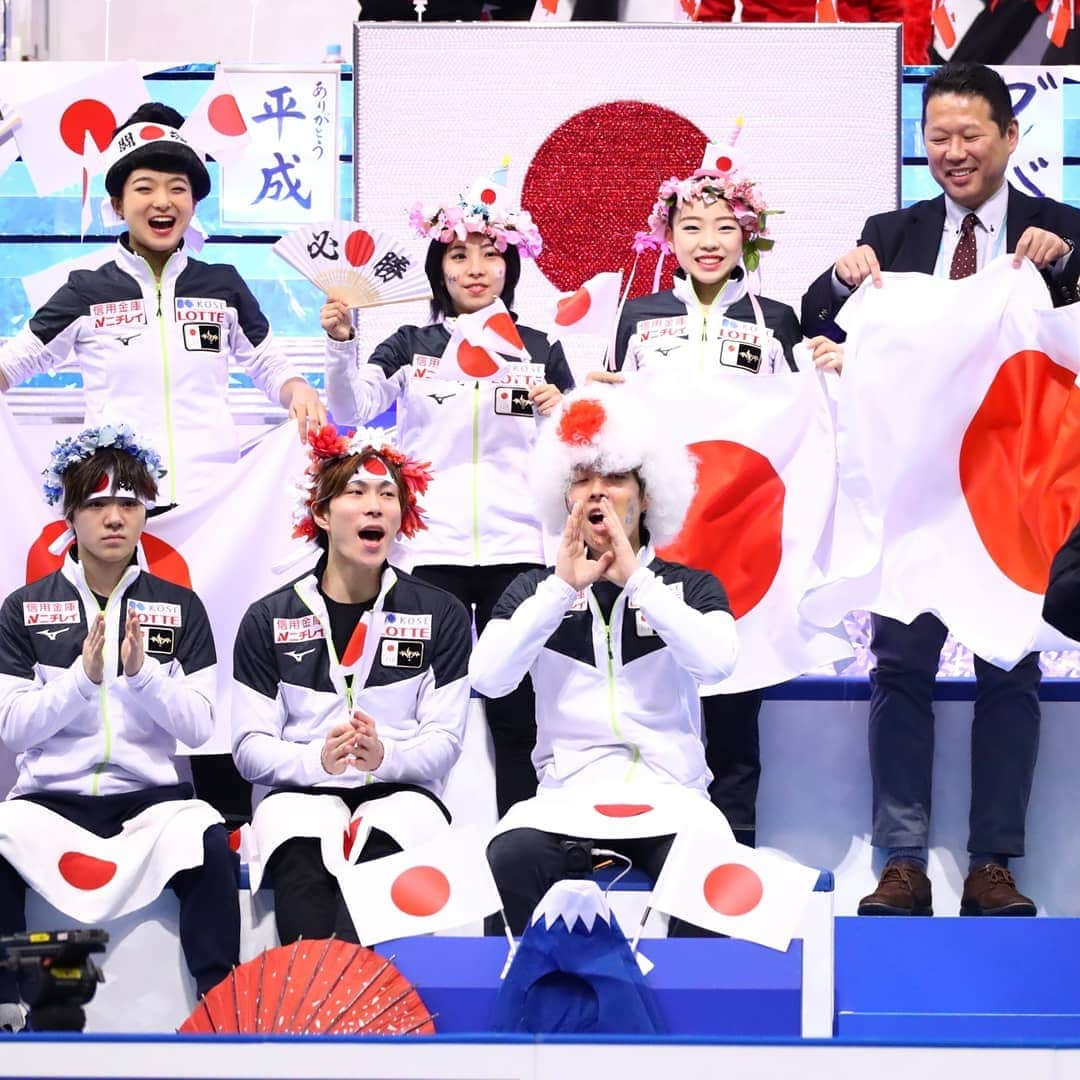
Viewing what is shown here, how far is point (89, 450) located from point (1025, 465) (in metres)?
2.46

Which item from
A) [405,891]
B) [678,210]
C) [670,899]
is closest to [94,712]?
[405,891]

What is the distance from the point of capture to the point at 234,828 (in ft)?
16.8

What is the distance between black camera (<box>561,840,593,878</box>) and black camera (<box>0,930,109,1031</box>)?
113 cm

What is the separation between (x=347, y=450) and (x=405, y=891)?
4.31 ft

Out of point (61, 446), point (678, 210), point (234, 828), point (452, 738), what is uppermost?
point (678, 210)

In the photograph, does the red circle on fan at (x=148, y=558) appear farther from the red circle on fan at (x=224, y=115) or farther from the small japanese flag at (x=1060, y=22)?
the small japanese flag at (x=1060, y=22)

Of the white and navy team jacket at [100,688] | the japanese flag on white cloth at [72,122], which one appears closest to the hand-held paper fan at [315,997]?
the white and navy team jacket at [100,688]

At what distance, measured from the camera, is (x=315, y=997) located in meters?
3.71

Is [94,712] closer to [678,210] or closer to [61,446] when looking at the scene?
[61,446]

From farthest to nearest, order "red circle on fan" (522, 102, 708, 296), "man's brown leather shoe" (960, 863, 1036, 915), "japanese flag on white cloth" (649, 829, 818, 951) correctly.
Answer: "red circle on fan" (522, 102, 708, 296), "man's brown leather shoe" (960, 863, 1036, 915), "japanese flag on white cloth" (649, 829, 818, 951)

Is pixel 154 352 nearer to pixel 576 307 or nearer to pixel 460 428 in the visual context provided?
pixel 460 428

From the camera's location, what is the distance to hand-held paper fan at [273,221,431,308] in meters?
5.47

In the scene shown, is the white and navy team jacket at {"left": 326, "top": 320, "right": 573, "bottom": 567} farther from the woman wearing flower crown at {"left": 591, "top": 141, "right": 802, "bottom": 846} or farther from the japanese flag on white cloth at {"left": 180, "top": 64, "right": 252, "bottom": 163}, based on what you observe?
the japanese flag on white cloth at {"left": 180, "top": 64, "right": 252, "bottom": 163}

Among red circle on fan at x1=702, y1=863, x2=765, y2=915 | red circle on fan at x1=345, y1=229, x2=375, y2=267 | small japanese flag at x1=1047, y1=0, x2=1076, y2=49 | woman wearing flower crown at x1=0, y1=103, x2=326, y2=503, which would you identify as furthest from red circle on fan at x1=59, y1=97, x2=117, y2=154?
small japanese flag at x1=1047, y1=0, x2=1076, y2=49
